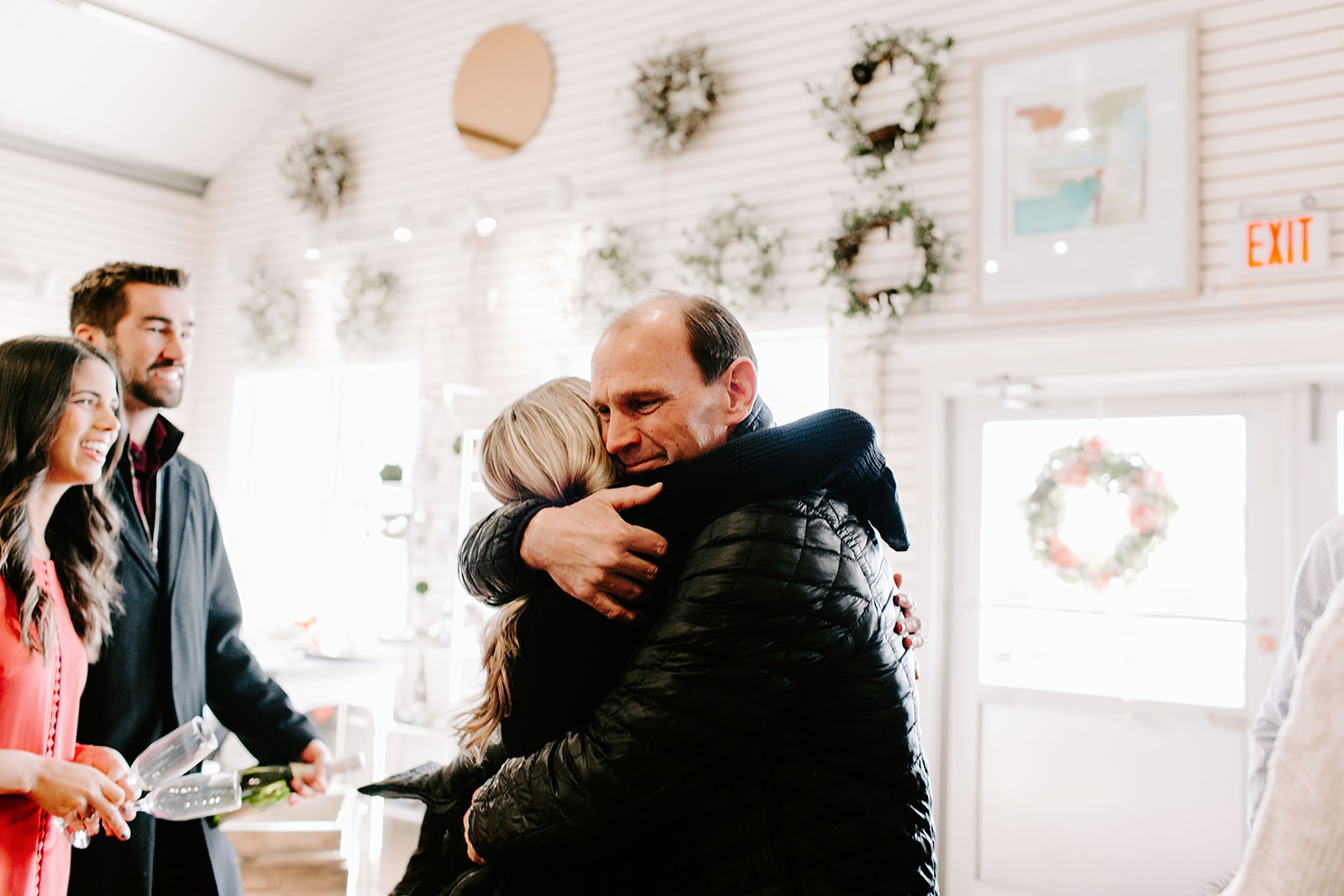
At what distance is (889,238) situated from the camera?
4.67m

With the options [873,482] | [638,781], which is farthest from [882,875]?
[873,482]

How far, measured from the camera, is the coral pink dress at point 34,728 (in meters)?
1.67

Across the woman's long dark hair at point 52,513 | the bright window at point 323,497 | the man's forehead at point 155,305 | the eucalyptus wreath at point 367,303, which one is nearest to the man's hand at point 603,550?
the woman's long dark hair at point 52,513

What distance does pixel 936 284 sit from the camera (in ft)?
15.0

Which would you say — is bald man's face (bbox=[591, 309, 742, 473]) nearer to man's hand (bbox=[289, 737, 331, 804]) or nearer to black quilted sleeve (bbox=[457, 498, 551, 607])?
black quilted sleeve (bbox=[457, 498, 551, 607])

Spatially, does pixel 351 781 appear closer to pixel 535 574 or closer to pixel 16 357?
pixel 16 357

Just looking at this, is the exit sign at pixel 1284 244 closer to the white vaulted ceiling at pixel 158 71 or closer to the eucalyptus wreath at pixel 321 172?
the eucalyptus wreath at pixel 321 172

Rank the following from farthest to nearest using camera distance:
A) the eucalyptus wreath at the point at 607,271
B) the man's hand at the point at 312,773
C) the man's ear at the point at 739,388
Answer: the eucalyptus wreath at the point at 607,271 → the man's hand at the point at 312,773 → the man's ear at the point at 739,388

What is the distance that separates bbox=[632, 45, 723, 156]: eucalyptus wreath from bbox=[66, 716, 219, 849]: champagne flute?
13.8 ft

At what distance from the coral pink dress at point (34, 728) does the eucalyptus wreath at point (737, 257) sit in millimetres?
3665

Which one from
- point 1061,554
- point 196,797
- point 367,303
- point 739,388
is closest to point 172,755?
point 196,797

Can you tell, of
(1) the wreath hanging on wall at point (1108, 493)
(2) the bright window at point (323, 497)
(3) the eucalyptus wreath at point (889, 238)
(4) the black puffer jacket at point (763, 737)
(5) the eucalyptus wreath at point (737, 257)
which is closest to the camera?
(4) the black puffer jacket at point (763, 737)

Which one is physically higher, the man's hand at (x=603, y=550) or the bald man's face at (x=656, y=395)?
the bald man's face at (x=656, y=395)

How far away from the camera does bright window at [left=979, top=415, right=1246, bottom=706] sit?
4.04 m
